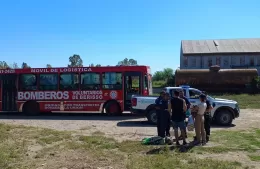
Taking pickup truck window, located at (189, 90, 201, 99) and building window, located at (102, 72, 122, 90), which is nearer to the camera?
pickup truck window, located at (189, 90, 201, 99)

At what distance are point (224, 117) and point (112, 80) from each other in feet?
21.1

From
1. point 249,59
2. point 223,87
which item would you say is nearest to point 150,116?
point 223,87

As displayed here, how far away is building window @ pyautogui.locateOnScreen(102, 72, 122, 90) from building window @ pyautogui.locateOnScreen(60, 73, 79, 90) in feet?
5.18

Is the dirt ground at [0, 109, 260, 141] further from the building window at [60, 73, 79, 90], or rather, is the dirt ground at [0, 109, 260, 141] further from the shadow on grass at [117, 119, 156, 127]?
the building window at [60, 73, 79, 90]

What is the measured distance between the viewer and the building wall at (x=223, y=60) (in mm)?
49812

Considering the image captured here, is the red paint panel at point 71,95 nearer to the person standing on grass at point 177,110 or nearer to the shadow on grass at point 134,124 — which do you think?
the shadow on grass at point 134,124

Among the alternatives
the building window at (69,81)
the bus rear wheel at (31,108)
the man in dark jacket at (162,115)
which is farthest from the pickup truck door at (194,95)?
the bus rear wheel at (31,108)

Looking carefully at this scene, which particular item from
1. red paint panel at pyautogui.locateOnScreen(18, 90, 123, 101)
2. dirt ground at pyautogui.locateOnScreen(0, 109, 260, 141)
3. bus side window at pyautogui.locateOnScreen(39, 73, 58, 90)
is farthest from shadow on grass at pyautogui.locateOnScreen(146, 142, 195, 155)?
bus side window at pyautogui.locateOnScreen(39, 73, 58, 90)

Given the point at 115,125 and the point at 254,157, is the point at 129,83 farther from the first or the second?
the point at 254,157

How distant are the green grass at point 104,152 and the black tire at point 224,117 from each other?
267cm

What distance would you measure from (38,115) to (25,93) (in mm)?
1485

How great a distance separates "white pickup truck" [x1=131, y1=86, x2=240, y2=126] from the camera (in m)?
14.9

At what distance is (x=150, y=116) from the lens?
15281mm

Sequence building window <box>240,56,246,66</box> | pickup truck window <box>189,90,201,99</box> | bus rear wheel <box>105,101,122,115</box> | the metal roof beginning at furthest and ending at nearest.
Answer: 1. the metal roof
2. building window <box>240,56,246,66</box>
3. bus rear wheel <box>105,101,122,115</box>
4. pickup truck window <box>189,90,201,99</box>
